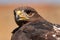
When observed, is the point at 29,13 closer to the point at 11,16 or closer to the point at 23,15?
the point at 23,15

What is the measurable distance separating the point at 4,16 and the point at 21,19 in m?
1.02

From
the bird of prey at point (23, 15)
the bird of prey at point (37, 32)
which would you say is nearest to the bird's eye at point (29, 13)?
the bird of prey at point (23, 15)

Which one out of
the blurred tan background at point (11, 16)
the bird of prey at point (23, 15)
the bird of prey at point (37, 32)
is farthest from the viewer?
the blurred tan background at point (11, 16)

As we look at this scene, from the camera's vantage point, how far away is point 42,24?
487 centimetres

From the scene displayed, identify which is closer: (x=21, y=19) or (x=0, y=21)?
(x=21, y=19)

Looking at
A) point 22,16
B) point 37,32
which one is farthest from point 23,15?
point 37,32

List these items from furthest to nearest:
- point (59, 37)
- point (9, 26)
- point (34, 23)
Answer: point (9, 26) → point (34, 23) → point (59, 37)

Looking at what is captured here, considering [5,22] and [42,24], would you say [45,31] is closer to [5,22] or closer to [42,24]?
[42,24]

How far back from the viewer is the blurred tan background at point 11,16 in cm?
575

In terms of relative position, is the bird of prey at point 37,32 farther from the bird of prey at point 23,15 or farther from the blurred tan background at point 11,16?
the blurred tan background at point 11,16

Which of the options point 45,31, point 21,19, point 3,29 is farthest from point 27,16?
point 3,29

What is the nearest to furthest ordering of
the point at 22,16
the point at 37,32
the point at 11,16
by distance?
the point at 37,32
the point at 22,16
the point at 11,16

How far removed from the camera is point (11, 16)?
588cm

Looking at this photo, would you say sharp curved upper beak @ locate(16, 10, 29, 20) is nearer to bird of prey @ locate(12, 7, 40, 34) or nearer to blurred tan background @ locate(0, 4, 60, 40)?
bird of prey @ locate(12, 7, 40, 34)
